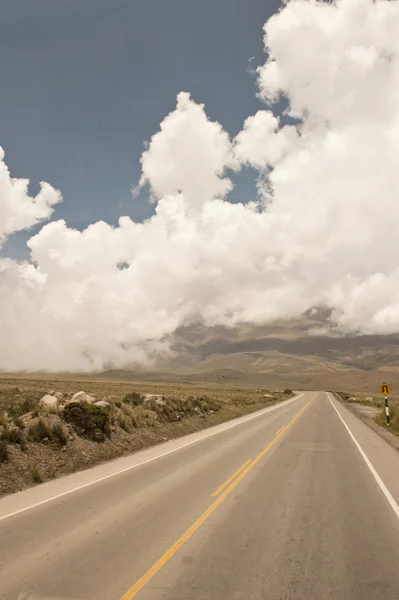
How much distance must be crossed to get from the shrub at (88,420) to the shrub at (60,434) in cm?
124

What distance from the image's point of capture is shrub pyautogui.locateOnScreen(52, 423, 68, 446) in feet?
51.8

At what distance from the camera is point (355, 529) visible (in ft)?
26.3

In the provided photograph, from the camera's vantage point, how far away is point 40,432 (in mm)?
15633

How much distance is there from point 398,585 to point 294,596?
165 cm

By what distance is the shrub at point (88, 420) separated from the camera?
17711 millimetres

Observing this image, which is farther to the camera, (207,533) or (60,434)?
(60,434)

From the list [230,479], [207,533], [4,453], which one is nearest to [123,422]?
[4,453]

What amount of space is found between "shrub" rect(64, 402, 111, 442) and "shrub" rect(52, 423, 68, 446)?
4.05 feet

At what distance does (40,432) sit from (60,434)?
2.62 feet

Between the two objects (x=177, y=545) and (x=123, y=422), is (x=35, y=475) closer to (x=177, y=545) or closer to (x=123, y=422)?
(x=177, y=545)

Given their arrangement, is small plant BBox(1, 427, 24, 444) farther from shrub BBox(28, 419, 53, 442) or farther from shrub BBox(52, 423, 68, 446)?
shrub BBox(52, 423, 68, 446)

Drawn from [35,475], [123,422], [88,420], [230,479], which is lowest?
[35,475]

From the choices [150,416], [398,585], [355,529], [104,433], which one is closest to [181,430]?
[150,416]

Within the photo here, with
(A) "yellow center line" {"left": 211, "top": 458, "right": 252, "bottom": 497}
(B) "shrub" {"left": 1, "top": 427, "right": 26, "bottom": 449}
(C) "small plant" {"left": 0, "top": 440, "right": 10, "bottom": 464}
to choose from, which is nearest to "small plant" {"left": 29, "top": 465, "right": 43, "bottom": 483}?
(C) "small plant" {"left": 0, "top": 440, "right": 10, "bottom": 464}
